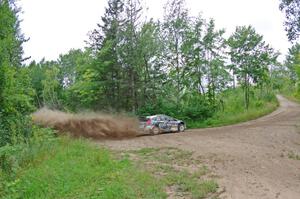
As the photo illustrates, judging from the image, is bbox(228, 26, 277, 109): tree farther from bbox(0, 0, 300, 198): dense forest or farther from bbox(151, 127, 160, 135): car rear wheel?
bbox(151, 127, 160, 135): car rear wheel

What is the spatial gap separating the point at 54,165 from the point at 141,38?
20.5m

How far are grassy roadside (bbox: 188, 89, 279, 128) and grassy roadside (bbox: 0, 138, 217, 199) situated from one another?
17.3 meters

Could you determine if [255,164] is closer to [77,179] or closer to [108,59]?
[77,179]

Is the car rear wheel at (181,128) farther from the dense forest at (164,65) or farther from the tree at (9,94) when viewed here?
the tree at (9,94)

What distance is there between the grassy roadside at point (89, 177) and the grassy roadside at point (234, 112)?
17288mm

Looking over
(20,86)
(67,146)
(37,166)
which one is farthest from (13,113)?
(37,166)

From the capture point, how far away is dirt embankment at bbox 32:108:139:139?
20.1 meters

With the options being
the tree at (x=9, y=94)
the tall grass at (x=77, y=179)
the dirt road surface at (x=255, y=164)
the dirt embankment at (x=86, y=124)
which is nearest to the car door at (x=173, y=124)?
the dirt embankment at (x=86, y=124)

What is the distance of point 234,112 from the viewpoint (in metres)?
33.0

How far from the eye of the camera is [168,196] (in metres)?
7.32

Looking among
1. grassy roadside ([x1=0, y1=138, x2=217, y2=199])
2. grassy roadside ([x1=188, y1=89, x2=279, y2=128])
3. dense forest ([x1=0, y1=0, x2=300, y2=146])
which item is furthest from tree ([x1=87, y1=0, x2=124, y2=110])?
grassy roadside ([x1=0, y1=138, x2=217, y2=199])

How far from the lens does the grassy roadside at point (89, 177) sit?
7.51 m

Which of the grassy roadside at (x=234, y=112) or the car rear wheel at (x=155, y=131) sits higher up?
the grassy roadside at (x=234, y=112)

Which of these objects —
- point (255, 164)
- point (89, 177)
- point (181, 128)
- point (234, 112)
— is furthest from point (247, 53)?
point (89, 177)
